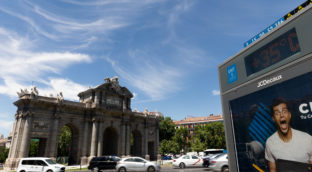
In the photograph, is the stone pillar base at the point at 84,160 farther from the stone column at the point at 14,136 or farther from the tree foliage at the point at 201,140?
the tree foliage at the point at 201,140

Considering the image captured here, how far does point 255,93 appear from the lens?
15.5 ft

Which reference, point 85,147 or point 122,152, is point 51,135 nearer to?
point 85,147

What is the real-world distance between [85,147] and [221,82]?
30.3 metres

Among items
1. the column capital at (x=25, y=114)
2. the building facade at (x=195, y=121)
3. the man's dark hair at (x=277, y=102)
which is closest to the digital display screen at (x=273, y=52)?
the man's dark hair at (x=277, y=102)

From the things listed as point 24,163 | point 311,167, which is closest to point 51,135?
point 24,163

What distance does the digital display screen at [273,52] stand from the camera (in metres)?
4.03

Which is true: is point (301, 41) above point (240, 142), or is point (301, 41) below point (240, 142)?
above

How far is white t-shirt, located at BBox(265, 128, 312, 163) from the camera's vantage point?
346 cm

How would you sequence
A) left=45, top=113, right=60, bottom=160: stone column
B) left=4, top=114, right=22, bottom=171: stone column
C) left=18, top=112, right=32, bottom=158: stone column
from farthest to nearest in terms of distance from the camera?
left=45, top=113, right=60, bottom=160: stone column → left=18, top=112, right=32, bottom=158: stone column → left=4, top=114, right=22, bottom=171: stone column

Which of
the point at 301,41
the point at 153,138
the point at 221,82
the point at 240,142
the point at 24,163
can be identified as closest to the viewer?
the point at 301,41

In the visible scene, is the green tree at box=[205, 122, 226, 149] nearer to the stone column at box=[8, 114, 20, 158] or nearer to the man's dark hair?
the stone column at box=[8, 114, 20, 158]

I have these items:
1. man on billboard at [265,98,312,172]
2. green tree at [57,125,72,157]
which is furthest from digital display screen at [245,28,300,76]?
green tree at [57,125,72,157]

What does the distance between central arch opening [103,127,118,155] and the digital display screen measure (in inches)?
1350

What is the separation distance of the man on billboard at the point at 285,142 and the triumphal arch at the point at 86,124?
29.5 meters
